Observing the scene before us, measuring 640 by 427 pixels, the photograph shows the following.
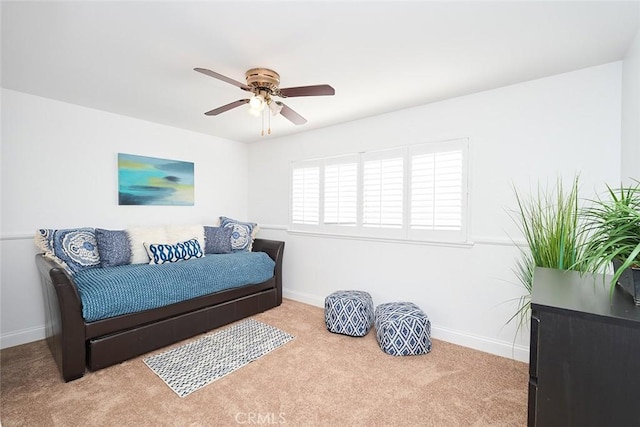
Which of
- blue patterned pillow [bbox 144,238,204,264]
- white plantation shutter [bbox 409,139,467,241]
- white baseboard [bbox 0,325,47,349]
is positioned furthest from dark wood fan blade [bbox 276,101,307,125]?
white baseboard [bbox 0,325,47,349]

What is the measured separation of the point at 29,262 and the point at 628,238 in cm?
425

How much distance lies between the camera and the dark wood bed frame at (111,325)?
2037 millimetres

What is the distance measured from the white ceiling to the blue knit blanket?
1.63 m

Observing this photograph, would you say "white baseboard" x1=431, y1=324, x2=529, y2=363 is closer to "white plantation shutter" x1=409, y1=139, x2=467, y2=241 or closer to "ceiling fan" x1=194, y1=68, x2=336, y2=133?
"white plantation shutter" x1=409, y1=139, x2=467, y2=241

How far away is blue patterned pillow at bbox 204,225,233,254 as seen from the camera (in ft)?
11.6

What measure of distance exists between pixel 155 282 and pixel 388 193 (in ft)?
8.01

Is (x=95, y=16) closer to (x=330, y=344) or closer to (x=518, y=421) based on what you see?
(x=330, y=344)

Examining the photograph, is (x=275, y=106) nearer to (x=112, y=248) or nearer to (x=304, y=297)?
(x=112, y=248)

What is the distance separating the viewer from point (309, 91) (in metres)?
1.98

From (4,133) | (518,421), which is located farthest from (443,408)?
(4,133)

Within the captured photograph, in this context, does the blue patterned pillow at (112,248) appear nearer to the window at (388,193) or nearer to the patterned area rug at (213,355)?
the patterned area rug at (213,355)

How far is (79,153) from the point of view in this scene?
9.75ft

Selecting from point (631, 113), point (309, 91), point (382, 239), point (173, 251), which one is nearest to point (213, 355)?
point (173, 251)

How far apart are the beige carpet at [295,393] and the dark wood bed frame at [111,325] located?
12 centimetres
